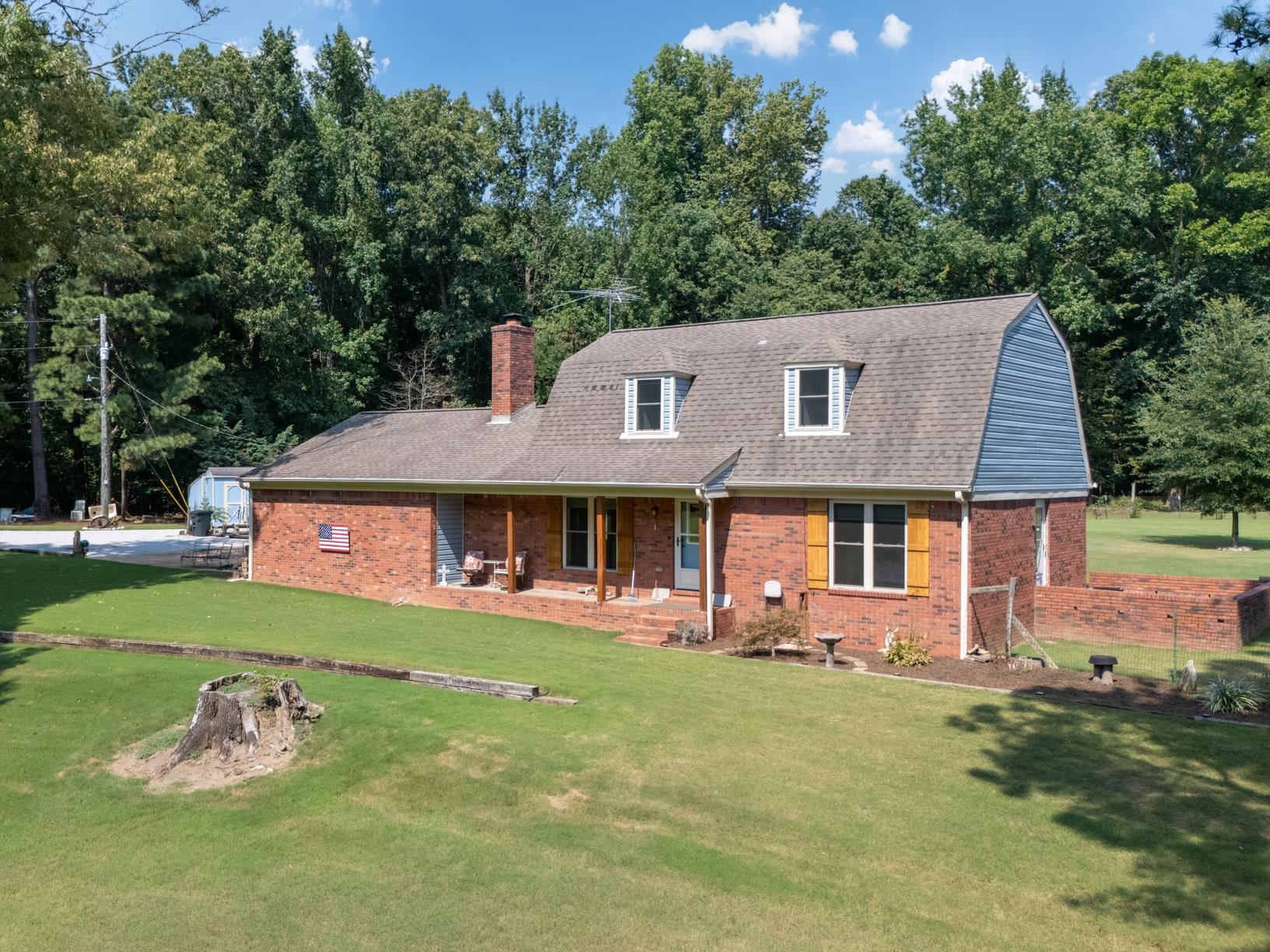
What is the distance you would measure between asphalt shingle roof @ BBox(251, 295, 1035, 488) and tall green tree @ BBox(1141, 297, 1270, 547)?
15466 millimetres

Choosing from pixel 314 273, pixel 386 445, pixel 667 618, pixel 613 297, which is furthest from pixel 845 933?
pixel 314 273

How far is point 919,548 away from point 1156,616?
14.5 ft

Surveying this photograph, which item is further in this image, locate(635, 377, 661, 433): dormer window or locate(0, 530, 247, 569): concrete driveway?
locate(0, 530, 247, 569): concrete driveway

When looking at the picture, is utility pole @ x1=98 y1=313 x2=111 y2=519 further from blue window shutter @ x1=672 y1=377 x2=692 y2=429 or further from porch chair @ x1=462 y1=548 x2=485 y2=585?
blue window shutter @ x1=672 y1=377 x2=692 y2=429

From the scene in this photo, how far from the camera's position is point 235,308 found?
42.0 m

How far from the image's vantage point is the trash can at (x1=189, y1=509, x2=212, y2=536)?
33188 millimetres

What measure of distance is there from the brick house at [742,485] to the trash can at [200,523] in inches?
439

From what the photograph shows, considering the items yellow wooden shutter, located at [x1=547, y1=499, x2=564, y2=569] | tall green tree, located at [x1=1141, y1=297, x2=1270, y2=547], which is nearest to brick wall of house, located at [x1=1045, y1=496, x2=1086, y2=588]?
yellow wooden shutter, located at [x1=547, y1=499, x2=564, y2=569]

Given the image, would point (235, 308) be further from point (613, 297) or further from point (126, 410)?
point (613, 297)

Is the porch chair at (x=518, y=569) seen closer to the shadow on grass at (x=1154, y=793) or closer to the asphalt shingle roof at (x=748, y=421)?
the asphalt shingle roof at (x=748, y=421)

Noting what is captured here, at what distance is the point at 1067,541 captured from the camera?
65.2 ft

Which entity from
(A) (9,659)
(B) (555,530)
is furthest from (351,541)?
(A) (9,659)

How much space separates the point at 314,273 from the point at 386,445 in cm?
2541

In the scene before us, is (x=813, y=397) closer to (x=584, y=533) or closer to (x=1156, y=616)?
(x=584, y=533)
